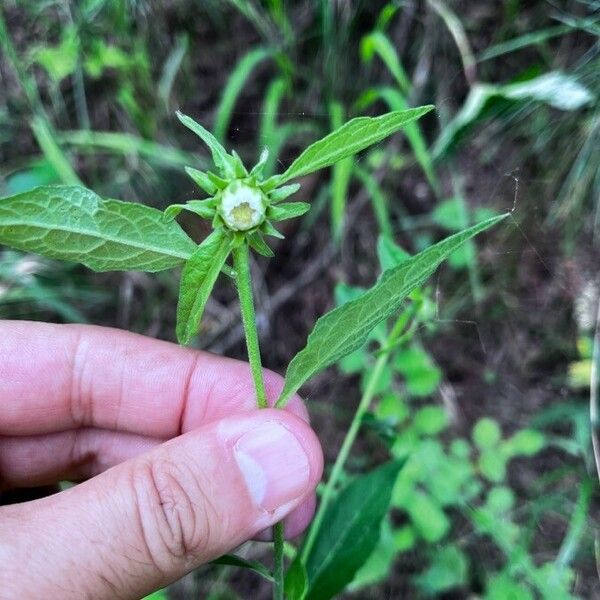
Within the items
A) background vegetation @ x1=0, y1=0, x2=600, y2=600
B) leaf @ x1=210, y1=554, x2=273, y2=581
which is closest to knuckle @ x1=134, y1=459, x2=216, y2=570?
leaf @ x1=210, y1=554, x2=273, y2=581

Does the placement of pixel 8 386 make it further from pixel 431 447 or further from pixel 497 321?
pixel 497 321

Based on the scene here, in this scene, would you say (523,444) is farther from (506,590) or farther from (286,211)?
(286,211)

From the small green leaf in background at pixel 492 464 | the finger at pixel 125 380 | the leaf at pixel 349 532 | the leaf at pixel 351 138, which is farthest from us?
the small green leaf in background at pixel 492 464

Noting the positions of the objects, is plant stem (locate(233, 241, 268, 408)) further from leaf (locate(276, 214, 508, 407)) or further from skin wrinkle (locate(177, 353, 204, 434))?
skin wrinkle (locate(177, 353, 204, 434))

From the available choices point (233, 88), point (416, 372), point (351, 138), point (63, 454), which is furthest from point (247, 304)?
point (233, 88)

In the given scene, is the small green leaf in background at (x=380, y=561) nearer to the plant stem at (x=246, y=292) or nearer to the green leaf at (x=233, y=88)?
the plant stem at (x=246, y=292)

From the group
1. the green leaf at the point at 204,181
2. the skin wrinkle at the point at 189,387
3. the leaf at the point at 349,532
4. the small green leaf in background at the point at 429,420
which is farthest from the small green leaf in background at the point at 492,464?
the green leaf at the point at 204,181
